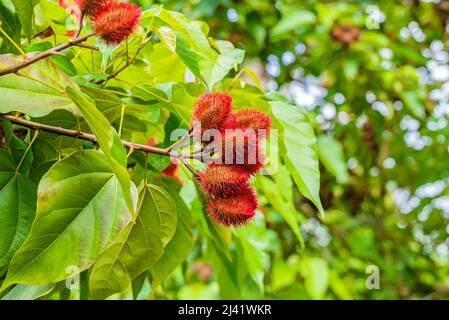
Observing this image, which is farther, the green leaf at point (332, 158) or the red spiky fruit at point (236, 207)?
the green leaf at point (332, 158)

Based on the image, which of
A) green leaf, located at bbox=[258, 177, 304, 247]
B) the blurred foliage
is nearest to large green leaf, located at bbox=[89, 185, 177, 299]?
green leaf, located at bbox=[258, 177, 304, 247]

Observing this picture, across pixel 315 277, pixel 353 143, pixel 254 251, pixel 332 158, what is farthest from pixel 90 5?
pixel 353 143

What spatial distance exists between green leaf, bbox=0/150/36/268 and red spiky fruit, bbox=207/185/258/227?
18 centimetres

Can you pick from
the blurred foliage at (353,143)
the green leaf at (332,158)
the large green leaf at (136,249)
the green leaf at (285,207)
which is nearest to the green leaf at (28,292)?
the large green leaf at (136,249)

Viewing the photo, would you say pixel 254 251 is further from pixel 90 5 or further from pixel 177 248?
pixel 90 5

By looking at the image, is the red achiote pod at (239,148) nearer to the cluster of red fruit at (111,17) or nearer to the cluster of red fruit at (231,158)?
the cluster of red fruit at (231,158)

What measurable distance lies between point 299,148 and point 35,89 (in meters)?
0.32

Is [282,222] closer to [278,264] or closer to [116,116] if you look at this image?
[278,264]

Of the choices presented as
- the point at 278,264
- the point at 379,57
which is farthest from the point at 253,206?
the point at 379,57

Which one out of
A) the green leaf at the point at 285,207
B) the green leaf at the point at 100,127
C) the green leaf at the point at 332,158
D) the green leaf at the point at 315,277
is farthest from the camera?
the green leaf at the point at 332,158

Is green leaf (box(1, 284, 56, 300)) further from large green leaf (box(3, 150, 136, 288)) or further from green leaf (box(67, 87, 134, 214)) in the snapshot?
green leaf (box(67, 87, 134, 214))

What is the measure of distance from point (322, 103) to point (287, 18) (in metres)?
0.65

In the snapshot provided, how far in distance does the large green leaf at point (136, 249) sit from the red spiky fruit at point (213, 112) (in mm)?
123

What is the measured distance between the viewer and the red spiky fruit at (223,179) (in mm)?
596
